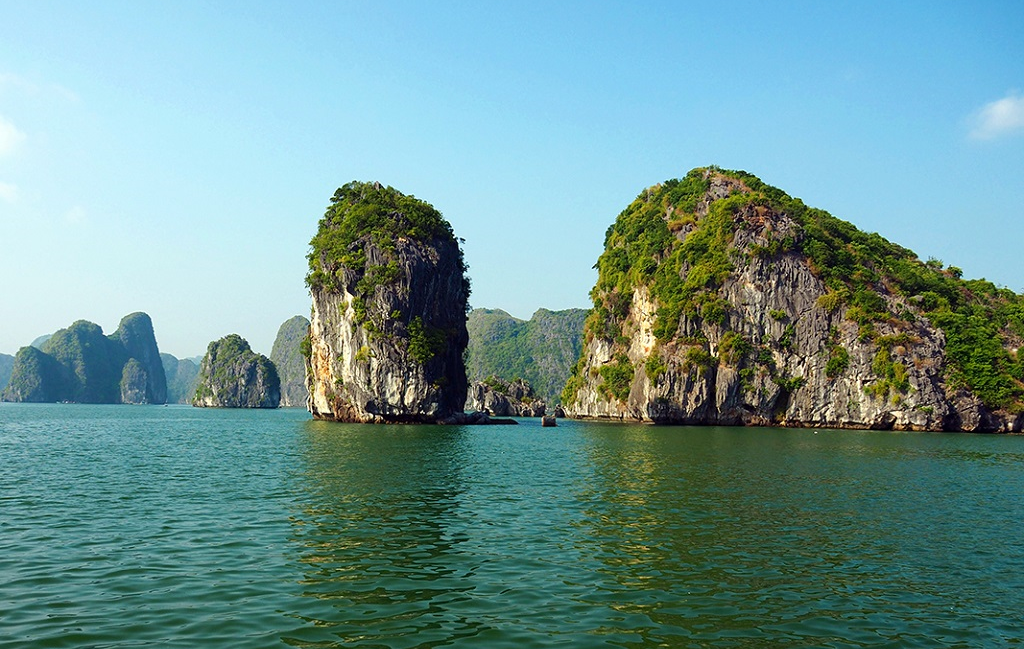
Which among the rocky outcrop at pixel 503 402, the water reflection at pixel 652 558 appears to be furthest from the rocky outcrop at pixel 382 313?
the rocky outcrop at pixel 503 402

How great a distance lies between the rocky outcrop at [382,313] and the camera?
88000mm

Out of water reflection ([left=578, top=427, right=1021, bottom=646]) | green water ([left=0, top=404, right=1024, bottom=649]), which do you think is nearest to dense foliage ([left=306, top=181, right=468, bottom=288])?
green water ([left=0, top=404, right=1024, bottom=649])

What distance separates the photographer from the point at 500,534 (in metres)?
19.0

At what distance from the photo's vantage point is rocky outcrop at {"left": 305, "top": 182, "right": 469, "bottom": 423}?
3465 inches

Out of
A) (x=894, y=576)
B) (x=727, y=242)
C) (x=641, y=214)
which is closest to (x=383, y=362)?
(x=727, y=242)

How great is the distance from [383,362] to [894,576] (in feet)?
252

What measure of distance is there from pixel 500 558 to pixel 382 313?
7427 cm

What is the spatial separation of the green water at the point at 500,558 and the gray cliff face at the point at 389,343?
178 ft

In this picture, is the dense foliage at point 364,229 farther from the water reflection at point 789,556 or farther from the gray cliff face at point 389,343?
the water reflection at point 789,556

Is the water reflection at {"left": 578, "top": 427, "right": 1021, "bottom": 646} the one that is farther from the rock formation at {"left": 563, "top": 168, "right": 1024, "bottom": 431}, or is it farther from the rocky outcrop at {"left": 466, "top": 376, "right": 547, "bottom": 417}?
the rocky outcrop at {"left": 466, "top": 376, "right": 547, "bottom": 417}

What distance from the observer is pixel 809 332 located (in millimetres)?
97750

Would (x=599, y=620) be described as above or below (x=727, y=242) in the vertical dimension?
below

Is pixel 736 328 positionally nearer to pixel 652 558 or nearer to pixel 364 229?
pixel 364 229

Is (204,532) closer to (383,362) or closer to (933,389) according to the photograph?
(383,362)
